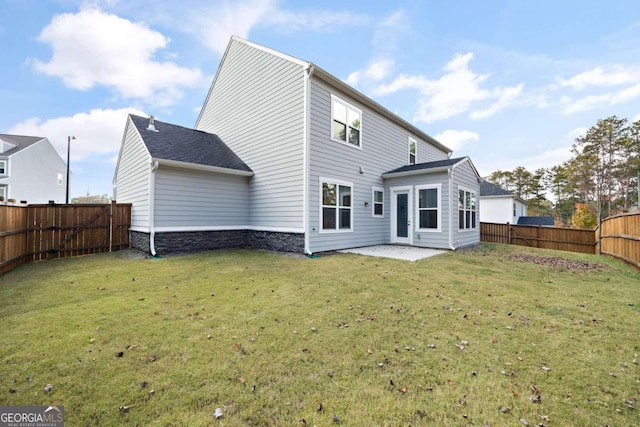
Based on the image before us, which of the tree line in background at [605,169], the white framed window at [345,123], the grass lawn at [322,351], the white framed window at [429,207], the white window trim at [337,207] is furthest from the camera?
the tree line in background at [605,169]

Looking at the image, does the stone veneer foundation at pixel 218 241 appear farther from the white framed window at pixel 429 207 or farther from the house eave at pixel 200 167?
the white framed window at pixel 429 207

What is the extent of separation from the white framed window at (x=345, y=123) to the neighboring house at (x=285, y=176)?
1.6 inches

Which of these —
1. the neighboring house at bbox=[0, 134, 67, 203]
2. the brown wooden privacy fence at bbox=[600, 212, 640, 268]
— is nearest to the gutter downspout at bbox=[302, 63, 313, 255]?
the brown wooden privacy fence at bbox=[600, 212, 640, 268]

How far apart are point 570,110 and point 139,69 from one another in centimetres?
2330

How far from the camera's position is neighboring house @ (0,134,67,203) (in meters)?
23.0

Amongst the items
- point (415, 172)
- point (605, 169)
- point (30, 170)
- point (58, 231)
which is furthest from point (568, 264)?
point (30, 170)

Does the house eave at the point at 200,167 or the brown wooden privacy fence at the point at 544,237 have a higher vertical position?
the house eave at the point at 200,167

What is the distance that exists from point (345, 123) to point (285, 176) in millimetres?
3033

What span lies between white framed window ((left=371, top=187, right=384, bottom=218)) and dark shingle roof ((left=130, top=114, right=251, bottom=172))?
508 cm

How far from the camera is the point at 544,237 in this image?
46.7 feet

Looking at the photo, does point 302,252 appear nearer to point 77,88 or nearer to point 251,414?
point 251,414

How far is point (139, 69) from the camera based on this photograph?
42.2 ft

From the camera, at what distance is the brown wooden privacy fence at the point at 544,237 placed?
42.3ft

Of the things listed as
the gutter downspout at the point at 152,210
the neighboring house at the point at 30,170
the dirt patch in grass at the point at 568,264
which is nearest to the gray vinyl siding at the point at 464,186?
the dirt patch in grass at the point at 568,264
